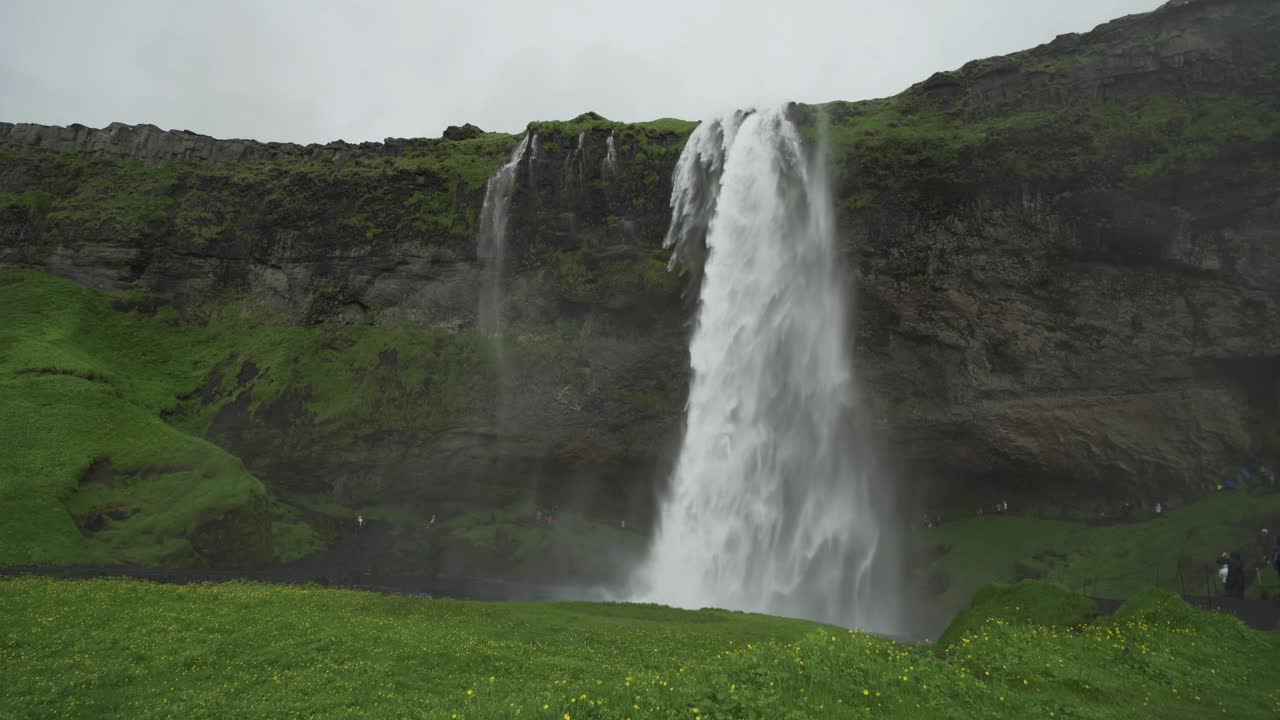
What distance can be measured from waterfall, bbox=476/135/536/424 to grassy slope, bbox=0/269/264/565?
62.2 ft

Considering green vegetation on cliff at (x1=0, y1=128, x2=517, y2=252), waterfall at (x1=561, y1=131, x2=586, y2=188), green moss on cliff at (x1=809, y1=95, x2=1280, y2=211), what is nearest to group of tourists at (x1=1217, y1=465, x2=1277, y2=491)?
green moss on cliff at (x1=809, y1=95, x2=1280, y2=211)

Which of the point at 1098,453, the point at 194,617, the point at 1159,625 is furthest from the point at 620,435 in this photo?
the point at 1159,625

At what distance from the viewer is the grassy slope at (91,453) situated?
3234cm

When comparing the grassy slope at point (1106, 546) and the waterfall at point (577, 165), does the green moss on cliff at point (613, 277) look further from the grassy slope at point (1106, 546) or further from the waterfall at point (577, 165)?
the grassy slope at point (1106, 546)

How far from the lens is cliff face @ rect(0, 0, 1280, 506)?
38.3 m

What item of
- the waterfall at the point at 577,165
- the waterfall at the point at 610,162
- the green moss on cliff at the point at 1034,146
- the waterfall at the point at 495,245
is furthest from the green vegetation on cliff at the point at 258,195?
the green moss on cliff at the point at 1034,146

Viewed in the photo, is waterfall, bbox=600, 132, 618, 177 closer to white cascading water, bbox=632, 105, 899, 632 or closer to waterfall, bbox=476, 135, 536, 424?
waterfall, bbox=476, 135, 536, 424

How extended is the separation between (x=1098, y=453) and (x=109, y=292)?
7208 cm

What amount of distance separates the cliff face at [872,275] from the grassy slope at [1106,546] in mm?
2570

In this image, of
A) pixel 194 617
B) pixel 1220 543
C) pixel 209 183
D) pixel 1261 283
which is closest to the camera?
pixel 194 617

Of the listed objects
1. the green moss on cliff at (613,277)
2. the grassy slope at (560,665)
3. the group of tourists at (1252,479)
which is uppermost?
the green moss on cliff at (613,277)

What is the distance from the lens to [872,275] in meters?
43.1

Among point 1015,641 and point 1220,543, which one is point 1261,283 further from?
point 1015,641

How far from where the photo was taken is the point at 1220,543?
109 feet
